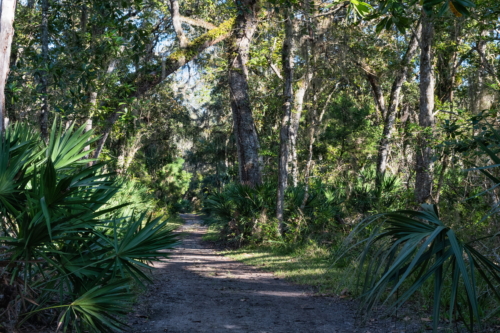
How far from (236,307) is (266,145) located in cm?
1128

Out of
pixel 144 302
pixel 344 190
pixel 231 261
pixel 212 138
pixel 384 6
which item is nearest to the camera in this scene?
pixel 384 6

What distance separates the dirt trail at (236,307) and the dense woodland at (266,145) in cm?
58

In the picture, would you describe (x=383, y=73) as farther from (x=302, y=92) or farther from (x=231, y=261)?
(x=231, y=261)

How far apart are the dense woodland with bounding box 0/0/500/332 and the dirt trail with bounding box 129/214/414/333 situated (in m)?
0.58

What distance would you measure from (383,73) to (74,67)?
12164 millimetres

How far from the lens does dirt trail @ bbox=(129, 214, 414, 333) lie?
19.5 feet

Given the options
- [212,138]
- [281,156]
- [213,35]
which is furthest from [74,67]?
[212,138]

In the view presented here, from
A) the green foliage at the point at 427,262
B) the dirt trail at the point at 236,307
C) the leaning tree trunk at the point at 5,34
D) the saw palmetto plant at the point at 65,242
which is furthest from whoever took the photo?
the dirt trail at the point at 236,307

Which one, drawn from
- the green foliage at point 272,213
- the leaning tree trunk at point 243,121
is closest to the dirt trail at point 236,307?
the green foliage at point 272,213

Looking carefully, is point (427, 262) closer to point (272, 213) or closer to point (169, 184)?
point (272, 213)

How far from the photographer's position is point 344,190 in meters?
15.5

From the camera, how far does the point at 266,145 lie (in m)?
18.0

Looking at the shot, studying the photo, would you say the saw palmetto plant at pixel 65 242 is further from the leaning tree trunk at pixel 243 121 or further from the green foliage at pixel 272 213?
the leaning tree trunk at pixel 243 121

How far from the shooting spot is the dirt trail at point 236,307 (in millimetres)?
5953
